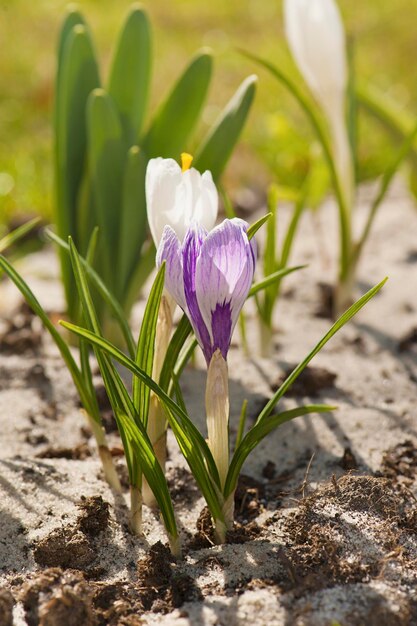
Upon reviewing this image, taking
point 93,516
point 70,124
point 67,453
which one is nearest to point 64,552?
point 93,516

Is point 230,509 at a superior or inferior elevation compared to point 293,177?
inferior

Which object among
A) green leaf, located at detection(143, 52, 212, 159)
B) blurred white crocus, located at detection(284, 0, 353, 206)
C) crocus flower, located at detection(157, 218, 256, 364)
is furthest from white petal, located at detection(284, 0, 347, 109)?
crocus flower, located at detection(157, 218, 256, 364)

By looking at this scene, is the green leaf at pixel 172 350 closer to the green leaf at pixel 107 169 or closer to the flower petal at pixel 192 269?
the flower petal at pixel 192 269

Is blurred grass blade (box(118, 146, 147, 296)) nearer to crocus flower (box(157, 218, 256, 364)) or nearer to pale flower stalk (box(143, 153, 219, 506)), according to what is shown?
pale flower stalk (box(143, 153, 219, 506))

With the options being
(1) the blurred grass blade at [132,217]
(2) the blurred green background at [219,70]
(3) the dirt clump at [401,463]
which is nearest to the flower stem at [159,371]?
(3) the dirt clump at [401,463]

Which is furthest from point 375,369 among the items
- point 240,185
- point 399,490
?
point 240,185

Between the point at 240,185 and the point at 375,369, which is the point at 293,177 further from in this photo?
the point at 375,369

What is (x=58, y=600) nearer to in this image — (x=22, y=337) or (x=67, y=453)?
(x=67, y=453)
